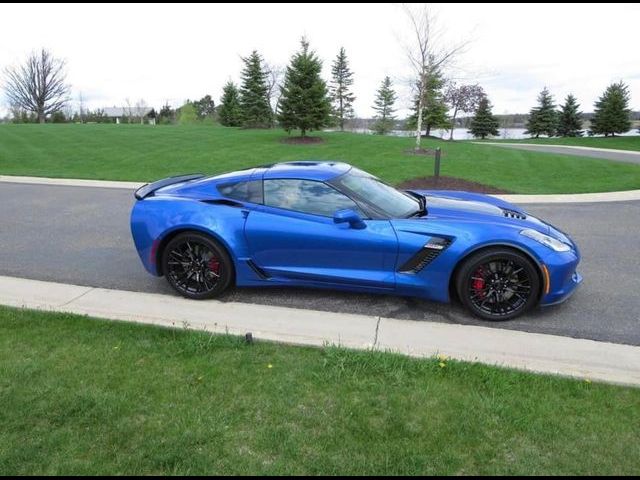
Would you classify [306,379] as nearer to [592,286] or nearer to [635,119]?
[592,286]

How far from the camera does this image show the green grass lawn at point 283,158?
13.8m

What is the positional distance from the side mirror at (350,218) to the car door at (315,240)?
39mm

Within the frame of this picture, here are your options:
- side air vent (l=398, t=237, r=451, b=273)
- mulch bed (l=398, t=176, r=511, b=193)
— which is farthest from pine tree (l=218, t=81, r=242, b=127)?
side air vent (l=398, t=237, r=451, b=273)

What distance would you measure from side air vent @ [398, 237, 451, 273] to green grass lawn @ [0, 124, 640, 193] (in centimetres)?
875

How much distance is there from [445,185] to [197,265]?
936 centimetres

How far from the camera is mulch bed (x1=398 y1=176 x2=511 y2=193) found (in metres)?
12.1

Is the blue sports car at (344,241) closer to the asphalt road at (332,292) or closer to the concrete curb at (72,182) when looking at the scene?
the asphalt road at (332,292)

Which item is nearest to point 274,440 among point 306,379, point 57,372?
point 306,379

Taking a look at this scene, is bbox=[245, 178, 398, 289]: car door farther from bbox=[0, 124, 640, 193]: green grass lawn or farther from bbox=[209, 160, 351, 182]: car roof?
bbox=[0, 124, 640, 193]: green grass lawn

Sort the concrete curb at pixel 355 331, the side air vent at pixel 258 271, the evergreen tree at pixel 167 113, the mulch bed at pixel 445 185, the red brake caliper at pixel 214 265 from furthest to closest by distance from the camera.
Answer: the evergreen tree at pixel 167 113
the mulch bed at pixel 445 185
the red brake caliper at pixel 214 265
the side air vent at pixel 258 271
the concrete curb at pixel 355 331

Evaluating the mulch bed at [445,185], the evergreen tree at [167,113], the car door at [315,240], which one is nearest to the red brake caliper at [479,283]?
the car door at [315,240]

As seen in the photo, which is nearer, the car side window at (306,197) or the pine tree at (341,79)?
the car side window at (306,197)

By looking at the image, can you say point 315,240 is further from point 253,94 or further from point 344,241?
point 253,94

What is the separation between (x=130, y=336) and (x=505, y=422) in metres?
2.66
